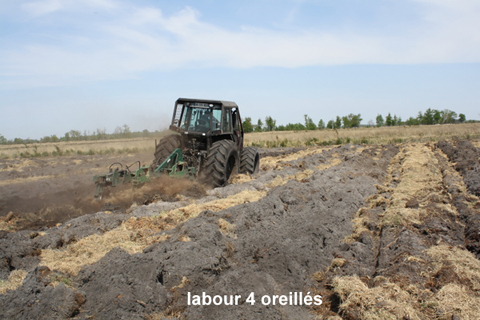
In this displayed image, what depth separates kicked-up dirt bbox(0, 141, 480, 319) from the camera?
4.06 m

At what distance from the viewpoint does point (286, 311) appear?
4426 mm

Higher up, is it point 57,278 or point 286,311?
point 57,278

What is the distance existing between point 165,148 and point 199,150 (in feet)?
3.07

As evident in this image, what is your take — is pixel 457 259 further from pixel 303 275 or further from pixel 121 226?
pixel 121 226

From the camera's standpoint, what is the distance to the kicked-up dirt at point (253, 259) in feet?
13.3

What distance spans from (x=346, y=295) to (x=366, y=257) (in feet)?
4.65

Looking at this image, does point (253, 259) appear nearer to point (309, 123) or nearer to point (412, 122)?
point (309, 123)

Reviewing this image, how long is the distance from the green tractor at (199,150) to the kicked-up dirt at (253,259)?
72 centimetres

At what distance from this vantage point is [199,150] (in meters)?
10.7

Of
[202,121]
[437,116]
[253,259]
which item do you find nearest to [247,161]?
[202,121]

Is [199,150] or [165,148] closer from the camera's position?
[165,148]

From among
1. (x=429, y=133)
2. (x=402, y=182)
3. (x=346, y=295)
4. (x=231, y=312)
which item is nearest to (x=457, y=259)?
(x=346, y=295)

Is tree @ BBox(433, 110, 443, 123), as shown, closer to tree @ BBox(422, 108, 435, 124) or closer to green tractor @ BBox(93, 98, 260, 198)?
tree @ BBox(422, 108, 435, 124)

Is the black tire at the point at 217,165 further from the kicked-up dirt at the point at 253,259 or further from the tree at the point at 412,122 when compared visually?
the tree at the point at 412,122
